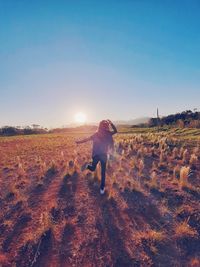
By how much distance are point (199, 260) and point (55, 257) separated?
2.61 metres

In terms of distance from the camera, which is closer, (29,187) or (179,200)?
(179,200)

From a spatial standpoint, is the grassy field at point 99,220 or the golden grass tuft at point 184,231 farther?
the golden grass tuft at point 184,231

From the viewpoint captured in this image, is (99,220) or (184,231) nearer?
(184,231)

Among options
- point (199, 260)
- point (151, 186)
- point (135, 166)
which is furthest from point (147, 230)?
point (135, 166)

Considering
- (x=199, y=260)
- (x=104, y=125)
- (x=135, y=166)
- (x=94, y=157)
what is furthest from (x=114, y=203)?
(x=135, y=166)

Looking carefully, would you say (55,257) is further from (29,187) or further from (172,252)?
(29,187)

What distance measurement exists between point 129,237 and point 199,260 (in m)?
1.44

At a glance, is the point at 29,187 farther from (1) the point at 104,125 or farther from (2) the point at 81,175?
(1) the point at 104,125

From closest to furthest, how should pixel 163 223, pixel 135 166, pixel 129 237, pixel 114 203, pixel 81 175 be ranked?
1. pixel 129 237
2. pixel 163 223
3. pixel 114 203
4. pixel 81 175
5. pixel 135 166

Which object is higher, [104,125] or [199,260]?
[104,125]

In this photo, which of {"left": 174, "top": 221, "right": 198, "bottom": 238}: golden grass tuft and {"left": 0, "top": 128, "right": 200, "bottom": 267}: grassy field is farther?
{"left": 174, "top": 221, "right": 198, "bottom": 238}: golden grass tuft

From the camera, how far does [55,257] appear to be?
4.98 meters

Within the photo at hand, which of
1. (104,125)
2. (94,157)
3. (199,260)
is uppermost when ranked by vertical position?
(104,125)

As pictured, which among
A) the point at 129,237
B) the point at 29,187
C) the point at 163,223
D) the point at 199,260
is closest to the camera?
the point at 199,260
